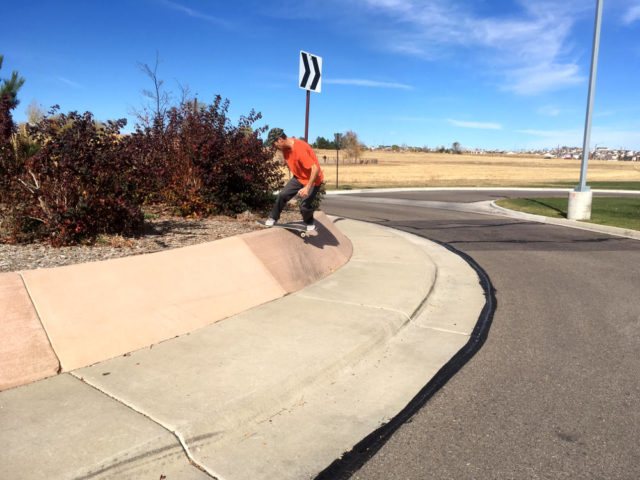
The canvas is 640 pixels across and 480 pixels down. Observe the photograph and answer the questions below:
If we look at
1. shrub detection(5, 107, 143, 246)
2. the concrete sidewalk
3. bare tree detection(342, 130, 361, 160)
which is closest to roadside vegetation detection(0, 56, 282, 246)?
shrub detection(5, 107, 143, 246)

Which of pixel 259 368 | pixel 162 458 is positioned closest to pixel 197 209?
pixel 259 368

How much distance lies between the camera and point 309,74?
8469mm

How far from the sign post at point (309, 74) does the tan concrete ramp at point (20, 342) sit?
214 inches

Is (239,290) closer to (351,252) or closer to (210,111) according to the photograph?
(351,252)

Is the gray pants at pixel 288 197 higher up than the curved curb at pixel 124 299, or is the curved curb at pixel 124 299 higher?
the gray pants at pixel 288 197

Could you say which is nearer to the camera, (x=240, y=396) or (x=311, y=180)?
(x=240, y=396)

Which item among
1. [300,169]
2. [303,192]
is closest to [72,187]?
[303,192]

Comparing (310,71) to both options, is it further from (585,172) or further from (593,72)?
(585,172)

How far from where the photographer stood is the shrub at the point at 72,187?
5250 mm

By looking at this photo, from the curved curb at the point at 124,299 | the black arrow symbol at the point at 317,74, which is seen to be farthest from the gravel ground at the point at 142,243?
the black arrow symbol at the point at 317,74

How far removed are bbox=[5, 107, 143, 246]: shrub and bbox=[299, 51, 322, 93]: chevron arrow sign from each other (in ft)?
12.3

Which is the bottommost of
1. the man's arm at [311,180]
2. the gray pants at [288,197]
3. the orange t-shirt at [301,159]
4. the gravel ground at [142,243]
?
the gravel ground at [142,243]

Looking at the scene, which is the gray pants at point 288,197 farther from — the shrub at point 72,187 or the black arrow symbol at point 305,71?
the black arrow symbol at point 305,71

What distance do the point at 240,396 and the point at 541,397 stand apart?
225cm
